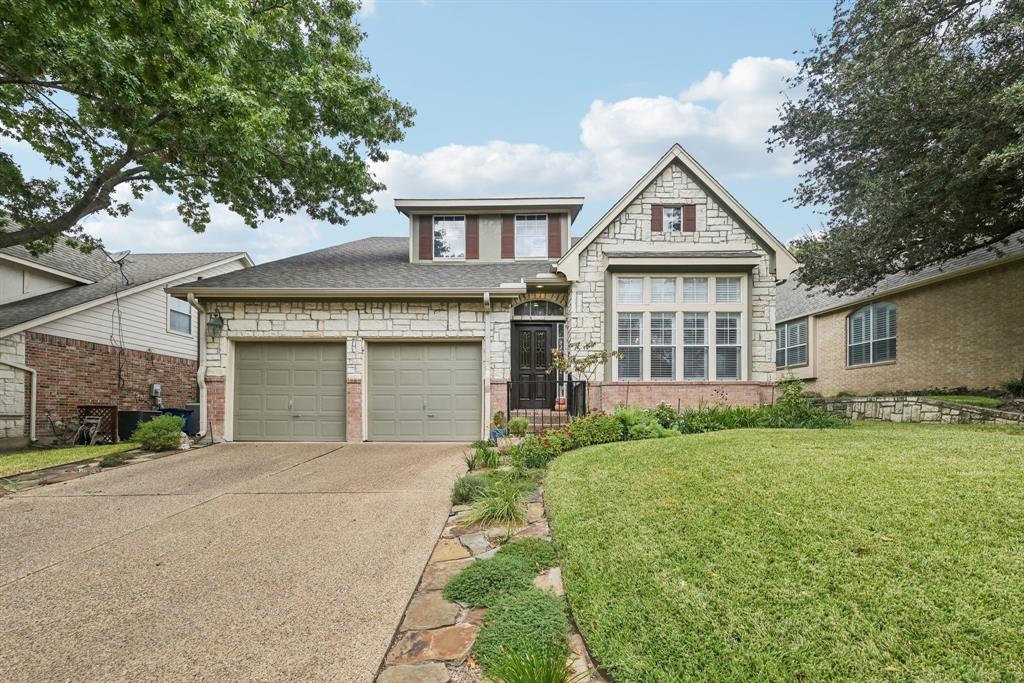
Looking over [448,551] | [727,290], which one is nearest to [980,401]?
[727,290]

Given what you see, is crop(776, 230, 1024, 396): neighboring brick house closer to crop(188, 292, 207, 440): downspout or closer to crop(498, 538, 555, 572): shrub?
crop(498, 538, 555, 572): shrub

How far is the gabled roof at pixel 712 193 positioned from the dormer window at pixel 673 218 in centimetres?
79

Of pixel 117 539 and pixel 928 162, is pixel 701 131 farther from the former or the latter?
pixel 117 539

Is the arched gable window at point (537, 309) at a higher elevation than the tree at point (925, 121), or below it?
below

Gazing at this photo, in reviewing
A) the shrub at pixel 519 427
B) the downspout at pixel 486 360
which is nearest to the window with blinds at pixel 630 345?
the downspout at pixel 486 360

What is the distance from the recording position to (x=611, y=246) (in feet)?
38.4

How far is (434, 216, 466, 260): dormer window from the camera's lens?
13617 millimetres

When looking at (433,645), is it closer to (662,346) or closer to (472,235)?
(662,346)

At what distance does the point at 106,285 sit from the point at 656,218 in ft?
50.1

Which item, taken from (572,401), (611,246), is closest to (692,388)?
(572,401)

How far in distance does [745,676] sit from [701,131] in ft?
70.0

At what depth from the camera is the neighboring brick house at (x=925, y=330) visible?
12.0 meters

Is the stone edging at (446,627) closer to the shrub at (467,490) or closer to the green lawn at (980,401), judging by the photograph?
the shrub at (467,490)

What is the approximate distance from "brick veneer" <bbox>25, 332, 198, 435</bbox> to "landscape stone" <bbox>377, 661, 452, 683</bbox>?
13.9 meters
